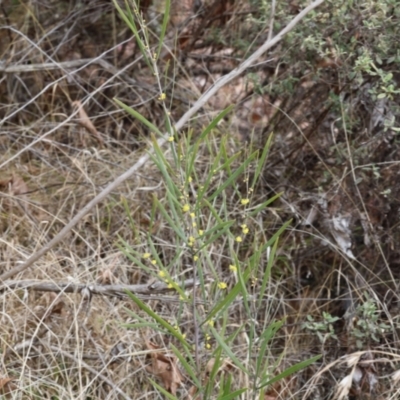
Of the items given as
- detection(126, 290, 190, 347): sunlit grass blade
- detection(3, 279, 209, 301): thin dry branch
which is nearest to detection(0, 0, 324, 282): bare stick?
detection(3, 279, 209, 301): thin dry branch

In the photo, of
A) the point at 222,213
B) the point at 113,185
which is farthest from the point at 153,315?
the point at 222,213

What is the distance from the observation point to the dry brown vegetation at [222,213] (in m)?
1.95

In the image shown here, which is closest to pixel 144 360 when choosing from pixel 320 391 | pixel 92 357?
pixel 92 357

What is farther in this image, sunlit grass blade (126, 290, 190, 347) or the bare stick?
the bare stick

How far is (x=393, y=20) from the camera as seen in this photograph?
209 centimetres

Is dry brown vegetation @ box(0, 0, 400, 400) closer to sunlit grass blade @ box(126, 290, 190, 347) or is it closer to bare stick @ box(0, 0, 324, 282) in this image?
bare stick @ box(0, 0, 324, 282)

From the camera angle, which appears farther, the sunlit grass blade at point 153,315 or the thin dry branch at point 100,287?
the thin dry branch at point 100,287

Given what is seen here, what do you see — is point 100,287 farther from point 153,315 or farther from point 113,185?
point 153,315

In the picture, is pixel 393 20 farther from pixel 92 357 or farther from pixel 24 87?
pixel 24 87

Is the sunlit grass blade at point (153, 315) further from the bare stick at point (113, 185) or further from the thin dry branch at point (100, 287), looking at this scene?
the bare stick at point (113, 185)

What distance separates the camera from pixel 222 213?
2357 millimetres

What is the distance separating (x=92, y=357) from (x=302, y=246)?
0.70m

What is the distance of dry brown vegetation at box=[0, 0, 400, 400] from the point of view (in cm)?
195

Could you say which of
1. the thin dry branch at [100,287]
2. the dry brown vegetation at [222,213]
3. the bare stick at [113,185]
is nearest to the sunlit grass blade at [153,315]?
the dry brown vegetation at [222,213]
